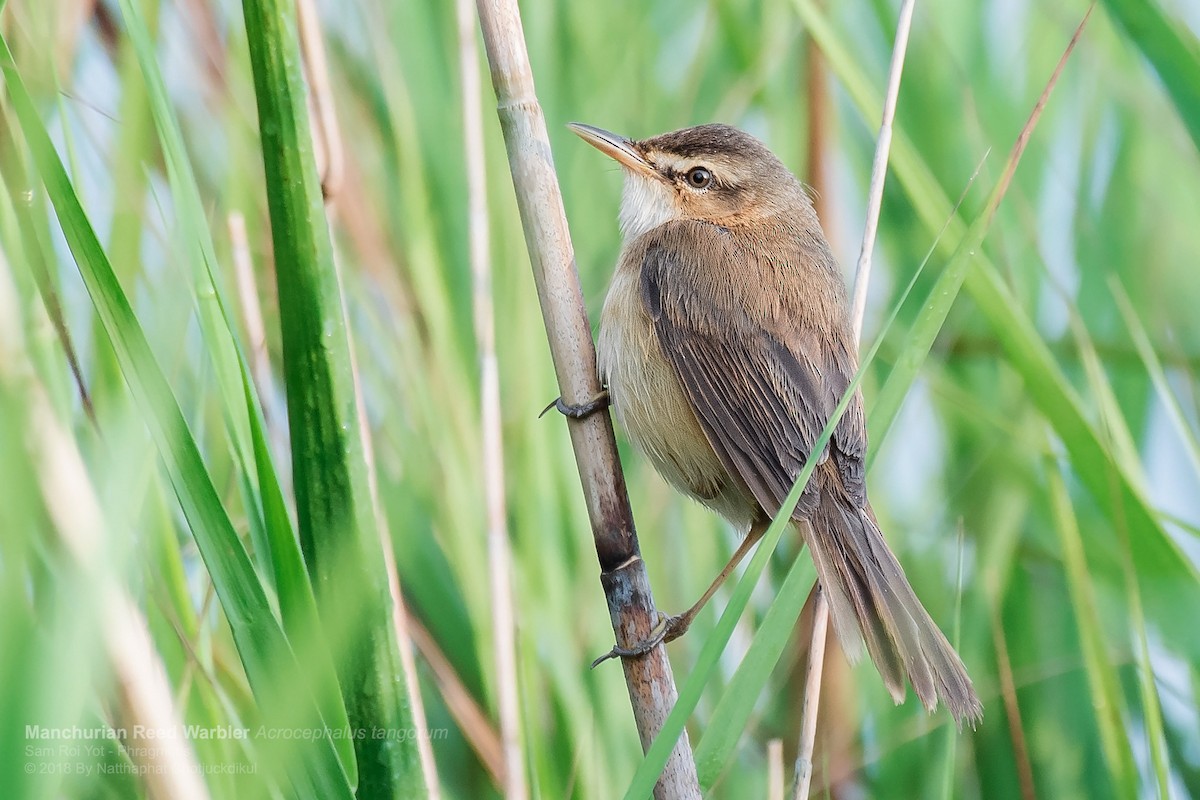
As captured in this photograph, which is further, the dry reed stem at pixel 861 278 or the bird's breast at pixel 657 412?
the bird's breast at pixel 657 412

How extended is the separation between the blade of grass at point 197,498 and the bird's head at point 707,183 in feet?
5.89

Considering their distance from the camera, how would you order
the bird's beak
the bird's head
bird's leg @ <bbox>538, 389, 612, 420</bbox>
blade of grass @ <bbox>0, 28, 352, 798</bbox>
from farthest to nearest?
the bird's head
the bird's beak
bird's leg @ <bbox>538, 389, 612, 420</bbox>
blade of grass @ <bbox>0, 28, 352, 798</bbox>

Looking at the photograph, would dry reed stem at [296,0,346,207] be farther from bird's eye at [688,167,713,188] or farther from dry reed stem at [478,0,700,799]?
bird's eye at [688,167,713,188]

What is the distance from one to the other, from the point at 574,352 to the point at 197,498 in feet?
3.10

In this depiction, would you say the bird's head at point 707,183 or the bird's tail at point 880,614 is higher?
the bird's head at point 707,183

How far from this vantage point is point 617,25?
2.88 metres

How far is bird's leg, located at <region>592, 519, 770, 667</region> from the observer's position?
6.32 feet

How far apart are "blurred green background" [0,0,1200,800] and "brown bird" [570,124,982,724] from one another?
0.17 m

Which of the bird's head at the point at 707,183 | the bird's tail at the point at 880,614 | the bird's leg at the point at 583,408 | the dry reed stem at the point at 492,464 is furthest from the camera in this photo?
the bird's head at the point at 707,183

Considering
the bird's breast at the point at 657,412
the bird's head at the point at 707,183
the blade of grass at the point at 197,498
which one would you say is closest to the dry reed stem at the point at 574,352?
the bird's breast at the point at 657,412

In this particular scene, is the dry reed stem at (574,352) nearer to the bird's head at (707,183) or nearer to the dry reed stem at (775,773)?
the dry reed stem at (775,773)

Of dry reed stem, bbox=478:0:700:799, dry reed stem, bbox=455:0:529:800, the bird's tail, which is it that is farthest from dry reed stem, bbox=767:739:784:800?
dry reed stem, bbox=455:0:529:800

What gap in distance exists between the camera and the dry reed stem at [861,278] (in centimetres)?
210

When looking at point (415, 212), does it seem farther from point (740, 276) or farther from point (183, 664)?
point (183, 664)
